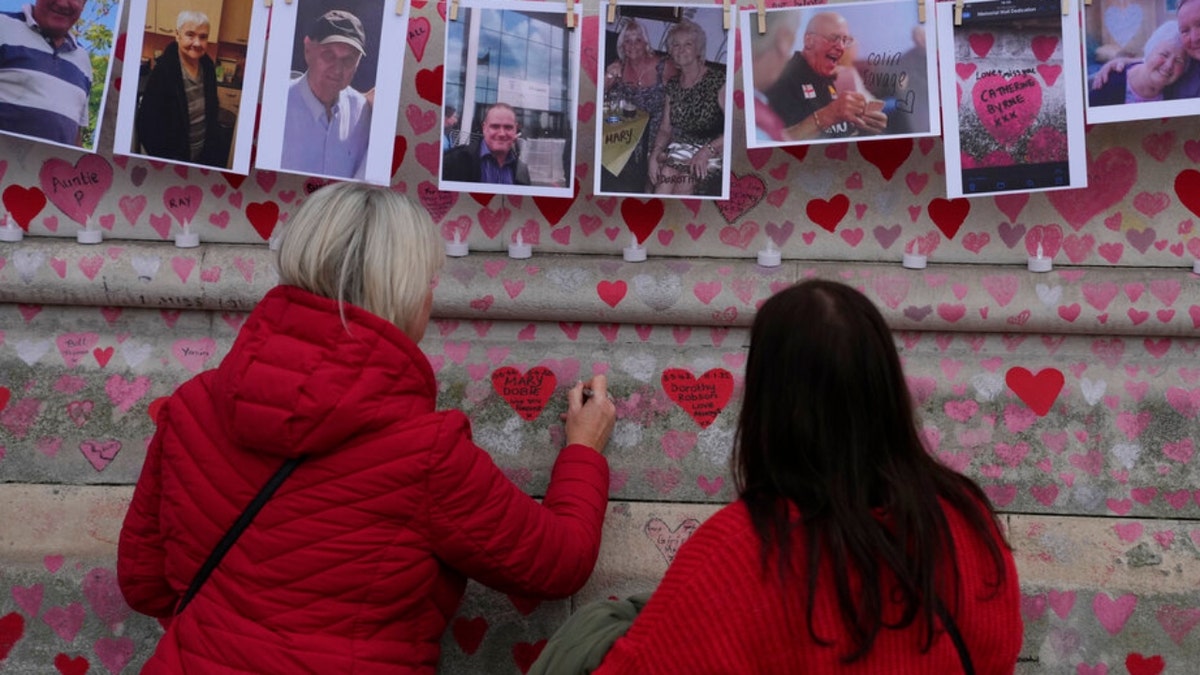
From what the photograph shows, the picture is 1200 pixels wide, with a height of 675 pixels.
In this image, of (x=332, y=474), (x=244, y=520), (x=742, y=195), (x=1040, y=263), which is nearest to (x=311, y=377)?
(x=332, y=474)

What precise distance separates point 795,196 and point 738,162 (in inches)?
6.1

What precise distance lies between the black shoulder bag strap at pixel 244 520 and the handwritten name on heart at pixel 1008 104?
1610 mm

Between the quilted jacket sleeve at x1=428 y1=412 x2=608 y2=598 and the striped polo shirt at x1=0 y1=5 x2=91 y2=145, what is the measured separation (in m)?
1.31

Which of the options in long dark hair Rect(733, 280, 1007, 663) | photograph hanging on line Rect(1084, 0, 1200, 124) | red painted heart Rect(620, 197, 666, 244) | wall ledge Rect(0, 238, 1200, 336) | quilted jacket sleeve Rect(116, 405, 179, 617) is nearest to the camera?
long dark hair Rect(733, 280, 1007, 663)

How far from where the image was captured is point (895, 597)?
1.82 metres

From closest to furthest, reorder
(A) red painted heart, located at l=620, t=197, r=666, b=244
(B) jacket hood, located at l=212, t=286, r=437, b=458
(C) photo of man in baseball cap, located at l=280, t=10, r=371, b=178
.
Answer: (B) jacket hood, located at l=212, t=286, r=437, b=458 → (C) photo of man in baseball cap, located at l=280, t=10, r=371, b=178 → (A) red painted heart, located at l=620, t=197, r=666, b=244

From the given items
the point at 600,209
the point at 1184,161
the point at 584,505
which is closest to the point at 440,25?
the point at 600,209

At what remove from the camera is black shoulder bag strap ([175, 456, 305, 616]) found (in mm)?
2166

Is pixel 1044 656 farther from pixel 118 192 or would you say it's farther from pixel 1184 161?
pixel 118 192

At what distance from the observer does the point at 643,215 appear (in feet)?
10.1

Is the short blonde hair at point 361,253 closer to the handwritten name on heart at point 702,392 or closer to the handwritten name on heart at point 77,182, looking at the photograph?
the handwritten name on heart at point 702,392

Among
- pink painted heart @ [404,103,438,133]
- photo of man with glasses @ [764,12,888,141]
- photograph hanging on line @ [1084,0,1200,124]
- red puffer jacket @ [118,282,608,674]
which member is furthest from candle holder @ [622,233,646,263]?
photograph hanging on line @ [1084,0,1200,124]

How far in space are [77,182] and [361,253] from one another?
50.1 inches

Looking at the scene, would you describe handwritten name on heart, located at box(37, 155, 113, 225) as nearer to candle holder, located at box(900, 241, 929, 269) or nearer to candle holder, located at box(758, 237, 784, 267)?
candle holder, located at box(758, 237, 784, 267)
